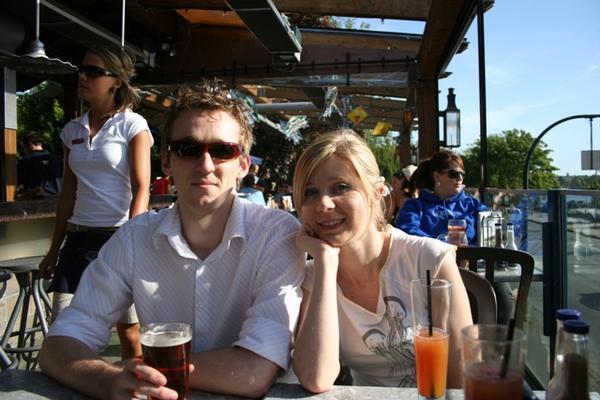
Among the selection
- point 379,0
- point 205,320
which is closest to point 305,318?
point 205,320

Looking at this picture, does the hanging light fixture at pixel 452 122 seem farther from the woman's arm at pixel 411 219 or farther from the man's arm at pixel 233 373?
the man's arm at pixel 233 373

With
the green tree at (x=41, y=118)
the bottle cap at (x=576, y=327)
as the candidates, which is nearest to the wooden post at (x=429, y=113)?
the bottle cap at (x=576, y=327)

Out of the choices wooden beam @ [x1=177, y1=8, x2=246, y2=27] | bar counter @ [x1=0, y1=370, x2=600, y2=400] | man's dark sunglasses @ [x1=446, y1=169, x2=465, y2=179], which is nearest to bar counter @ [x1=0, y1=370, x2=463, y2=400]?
bar counter @ [x1=0, y1=370, x2=600, y2=400]

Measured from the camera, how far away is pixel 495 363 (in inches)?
37.0

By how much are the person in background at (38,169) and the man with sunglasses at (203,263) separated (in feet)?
16.5

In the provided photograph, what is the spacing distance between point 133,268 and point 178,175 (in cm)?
32

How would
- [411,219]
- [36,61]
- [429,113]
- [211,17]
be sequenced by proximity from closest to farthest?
[36,61] → [411,219] → [211,17] → [429,113]

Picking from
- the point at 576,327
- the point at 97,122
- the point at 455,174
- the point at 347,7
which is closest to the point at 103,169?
the point at 97,122

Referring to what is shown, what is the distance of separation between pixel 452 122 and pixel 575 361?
6545 mm

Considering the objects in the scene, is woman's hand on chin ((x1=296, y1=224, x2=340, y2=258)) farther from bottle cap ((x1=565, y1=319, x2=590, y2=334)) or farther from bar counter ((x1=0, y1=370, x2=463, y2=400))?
bottle cap ((x1=565, y1=319, x2=590, y2=334))

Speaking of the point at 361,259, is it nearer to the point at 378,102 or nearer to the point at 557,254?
the point at 557,254

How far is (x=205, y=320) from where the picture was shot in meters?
1.57

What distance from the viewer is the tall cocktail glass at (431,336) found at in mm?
1120

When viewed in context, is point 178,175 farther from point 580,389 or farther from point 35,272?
point 35,272
